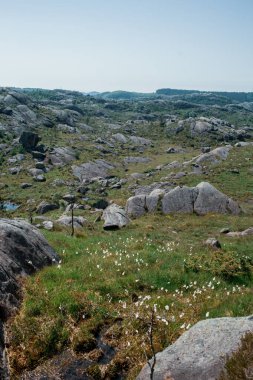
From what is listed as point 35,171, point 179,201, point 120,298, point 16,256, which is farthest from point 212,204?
point 35,171

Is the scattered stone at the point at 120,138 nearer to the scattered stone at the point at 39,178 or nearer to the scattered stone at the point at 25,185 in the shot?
the scattered stone at the point at 39,178

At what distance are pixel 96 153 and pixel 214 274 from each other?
9536 cm

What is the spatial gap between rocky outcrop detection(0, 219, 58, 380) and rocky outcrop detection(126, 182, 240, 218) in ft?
91.4

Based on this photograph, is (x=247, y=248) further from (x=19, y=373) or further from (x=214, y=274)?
(x=19, y=373)

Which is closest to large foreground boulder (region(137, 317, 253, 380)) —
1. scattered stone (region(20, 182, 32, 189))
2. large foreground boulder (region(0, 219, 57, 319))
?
large foreground boulder (region(0, 219, 57, 319))

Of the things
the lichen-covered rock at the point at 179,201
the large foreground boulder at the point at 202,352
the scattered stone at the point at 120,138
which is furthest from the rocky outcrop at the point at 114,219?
the scattered stone at the point at 120,138

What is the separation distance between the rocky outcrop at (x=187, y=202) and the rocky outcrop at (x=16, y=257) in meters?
27.8

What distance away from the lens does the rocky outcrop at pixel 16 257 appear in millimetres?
11664

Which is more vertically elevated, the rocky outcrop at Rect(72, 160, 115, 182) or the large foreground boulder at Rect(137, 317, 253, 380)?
the large foreground boulder at Rect(137, 317, 253, 380)

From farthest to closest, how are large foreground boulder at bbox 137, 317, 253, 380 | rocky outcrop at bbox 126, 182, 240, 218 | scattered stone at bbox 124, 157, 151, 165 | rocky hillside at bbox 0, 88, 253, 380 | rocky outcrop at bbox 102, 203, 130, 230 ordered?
scattered stone at bbox 124, 157, 151, 165, rocky outcrop at bbox 126, 182, 240, 218, rocky outcrop at bbox 102, 203, 130, 230, rocky hillside at bbox 0, 88, 253, 380, large foreground boulder at bbox 137, 317, 253, 380

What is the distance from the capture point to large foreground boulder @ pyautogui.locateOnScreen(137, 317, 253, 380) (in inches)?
311

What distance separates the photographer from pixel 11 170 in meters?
87.9

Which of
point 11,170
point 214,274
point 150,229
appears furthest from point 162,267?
point 11,170

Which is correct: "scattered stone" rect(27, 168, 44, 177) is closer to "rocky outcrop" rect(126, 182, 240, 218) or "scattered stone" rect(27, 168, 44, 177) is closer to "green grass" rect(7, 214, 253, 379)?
"rocky outcrop" rect(126, 182, 240, 218)
